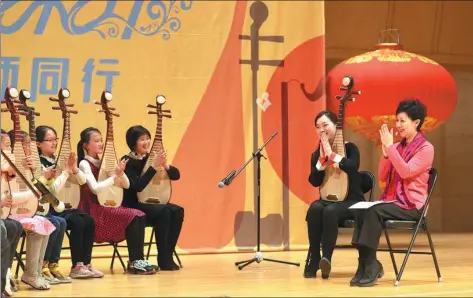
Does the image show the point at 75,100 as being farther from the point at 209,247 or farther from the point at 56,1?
the point at 209,247

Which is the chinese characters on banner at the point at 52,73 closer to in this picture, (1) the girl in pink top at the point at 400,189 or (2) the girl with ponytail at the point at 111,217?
(2) the girl with ponytail at the point at 111,217

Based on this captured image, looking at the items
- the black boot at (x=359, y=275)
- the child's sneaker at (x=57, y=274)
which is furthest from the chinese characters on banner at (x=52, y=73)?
the black boot at (x=359, y=275)

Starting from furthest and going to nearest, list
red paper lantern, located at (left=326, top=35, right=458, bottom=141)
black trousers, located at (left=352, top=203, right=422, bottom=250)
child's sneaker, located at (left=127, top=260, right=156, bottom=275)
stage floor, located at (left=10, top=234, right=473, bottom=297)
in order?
red paper lantern, located at (left=326, top=35, right=458, bottom=141)
child's sneaker, located at (left=127, top=260, right=156, bottom=275)
black trousers, located at (left=352, top=203, right=422, bottom=250)
stage floor, located at (left=10, top=234, right=473, bottom=297)

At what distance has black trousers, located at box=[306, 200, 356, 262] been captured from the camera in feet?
17.3

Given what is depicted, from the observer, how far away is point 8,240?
4531mm

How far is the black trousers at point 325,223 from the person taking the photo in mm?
5262

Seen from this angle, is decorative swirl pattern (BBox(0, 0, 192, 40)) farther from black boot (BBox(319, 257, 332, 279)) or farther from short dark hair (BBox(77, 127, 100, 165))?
black boot (BBox(319, 257, 332, 279))

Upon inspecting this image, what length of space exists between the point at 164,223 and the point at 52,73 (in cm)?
165

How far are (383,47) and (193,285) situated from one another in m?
3.15

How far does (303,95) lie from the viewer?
7.00 meters

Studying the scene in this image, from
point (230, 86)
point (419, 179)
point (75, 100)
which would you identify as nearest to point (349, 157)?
point (419, 179)

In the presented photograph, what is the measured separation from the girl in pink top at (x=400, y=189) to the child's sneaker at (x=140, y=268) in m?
1.34

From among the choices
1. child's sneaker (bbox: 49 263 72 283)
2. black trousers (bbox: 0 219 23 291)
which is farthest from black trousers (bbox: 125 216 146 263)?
black trousers (bbox: 0 219 23 291)

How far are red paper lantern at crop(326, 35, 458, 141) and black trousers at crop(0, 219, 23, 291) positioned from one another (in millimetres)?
3294
